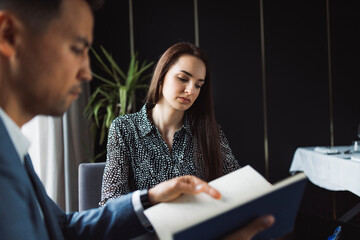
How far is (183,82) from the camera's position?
1.59 meters

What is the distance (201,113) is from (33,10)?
1223 mm

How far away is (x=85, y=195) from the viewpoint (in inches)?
60.2

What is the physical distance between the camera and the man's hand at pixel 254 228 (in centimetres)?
63

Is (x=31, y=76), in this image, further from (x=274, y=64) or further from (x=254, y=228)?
(x=274, y=64)

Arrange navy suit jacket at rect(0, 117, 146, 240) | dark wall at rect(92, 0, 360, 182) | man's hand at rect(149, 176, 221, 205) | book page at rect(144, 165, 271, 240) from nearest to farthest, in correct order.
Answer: navy suit jacket at rect(0, 117, 146, 240), book page at rect(144, 165, 271, 240), man's hand at rect(149, 176, 221, 205), dark wall at rect(92, 0, 360, 182)

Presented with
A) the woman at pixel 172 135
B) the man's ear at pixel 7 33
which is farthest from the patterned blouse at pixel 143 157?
the man's ear at pixel 7 33

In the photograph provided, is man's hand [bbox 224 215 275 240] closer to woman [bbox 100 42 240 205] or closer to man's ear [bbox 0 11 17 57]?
man's ear [bbox 0 11 17 57]

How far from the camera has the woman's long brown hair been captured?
1.57m

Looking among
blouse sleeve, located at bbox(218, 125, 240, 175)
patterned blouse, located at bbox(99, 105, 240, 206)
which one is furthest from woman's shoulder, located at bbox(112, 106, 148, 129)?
blouse sleeve, located at bbox(218, 125, 240, 175)

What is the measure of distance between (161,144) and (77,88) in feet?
2.96

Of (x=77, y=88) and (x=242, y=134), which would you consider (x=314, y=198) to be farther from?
(x=77, y=88)

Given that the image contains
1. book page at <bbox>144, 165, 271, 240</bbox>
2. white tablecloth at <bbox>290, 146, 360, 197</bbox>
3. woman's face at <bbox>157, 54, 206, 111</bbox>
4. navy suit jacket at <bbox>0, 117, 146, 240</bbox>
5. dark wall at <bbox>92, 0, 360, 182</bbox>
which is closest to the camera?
navy suit jacket at <bbox>0, 117, 146, 240</bbox>

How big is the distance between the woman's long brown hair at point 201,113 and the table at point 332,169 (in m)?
1.33

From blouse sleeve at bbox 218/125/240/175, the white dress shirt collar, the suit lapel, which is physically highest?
the white dress shirt collar
